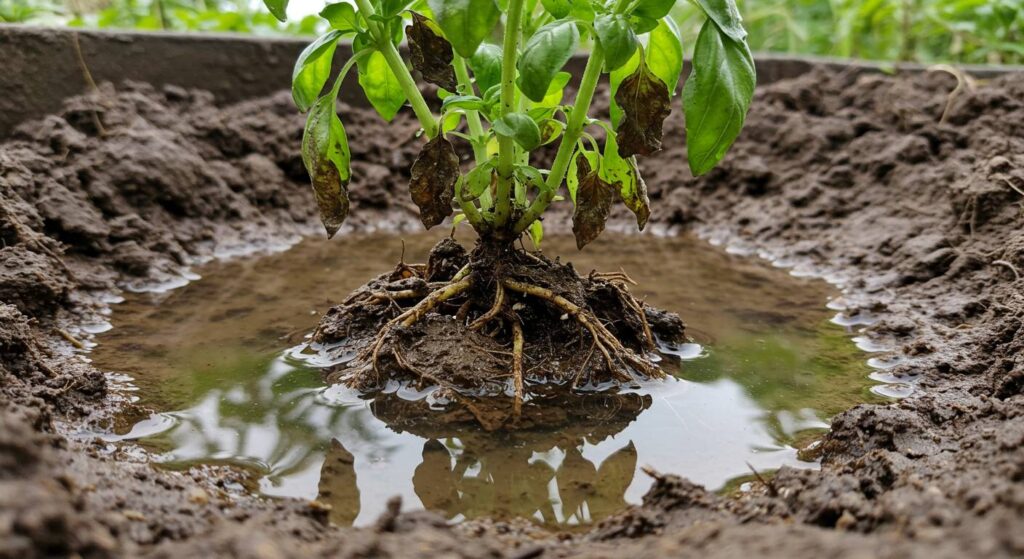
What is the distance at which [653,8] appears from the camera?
1825 mm

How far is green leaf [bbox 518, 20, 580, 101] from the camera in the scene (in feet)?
5.68

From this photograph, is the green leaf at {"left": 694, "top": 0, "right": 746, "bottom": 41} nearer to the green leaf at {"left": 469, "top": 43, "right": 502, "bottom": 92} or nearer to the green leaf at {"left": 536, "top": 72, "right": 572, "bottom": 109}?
the green leaf at {"left": 536, "top": 72, "right": 572, "bottom": 109}

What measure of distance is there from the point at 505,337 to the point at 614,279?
1.28 feet

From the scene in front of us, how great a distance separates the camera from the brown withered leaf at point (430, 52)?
202 centimetres

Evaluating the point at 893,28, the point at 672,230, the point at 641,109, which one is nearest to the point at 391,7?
the point at 641,109

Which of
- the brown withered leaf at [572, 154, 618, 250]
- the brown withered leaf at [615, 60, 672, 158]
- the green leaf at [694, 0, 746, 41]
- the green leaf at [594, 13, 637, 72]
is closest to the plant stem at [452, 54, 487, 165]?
the brown withered leaf at [572, 154, 618, 250]

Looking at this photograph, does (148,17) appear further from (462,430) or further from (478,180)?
(462,430)

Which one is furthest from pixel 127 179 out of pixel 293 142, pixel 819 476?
pixel 819 476

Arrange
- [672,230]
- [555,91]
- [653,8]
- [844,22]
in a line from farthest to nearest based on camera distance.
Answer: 1. [844,22]
2. [672,230]
3. [555,91]
4. [653,8]

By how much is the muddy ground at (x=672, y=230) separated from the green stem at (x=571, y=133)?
851 millimetres

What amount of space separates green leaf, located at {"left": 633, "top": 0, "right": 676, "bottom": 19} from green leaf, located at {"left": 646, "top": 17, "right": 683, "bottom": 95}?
0.24m

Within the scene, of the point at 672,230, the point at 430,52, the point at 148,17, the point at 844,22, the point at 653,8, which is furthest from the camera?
the point at 844,22

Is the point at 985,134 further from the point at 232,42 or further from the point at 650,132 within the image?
the point at 232,42

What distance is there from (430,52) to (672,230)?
2.23m
